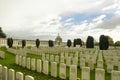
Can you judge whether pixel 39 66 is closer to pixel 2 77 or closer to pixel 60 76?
pixel 60 76

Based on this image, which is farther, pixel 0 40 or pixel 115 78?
A: pixel 0 40

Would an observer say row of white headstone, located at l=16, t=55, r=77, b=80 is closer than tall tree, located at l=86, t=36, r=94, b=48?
Yes

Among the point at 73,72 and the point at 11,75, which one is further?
the point at 73,72

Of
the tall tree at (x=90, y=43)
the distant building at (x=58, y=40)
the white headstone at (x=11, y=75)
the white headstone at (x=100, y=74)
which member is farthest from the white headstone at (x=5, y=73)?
the distant building at (x=58, y=40)

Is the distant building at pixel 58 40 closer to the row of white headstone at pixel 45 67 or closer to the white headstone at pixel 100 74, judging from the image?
the row of white headstone at pixel 45 67

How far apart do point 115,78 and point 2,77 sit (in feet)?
14.3

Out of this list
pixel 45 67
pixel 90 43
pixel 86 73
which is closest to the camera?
pixel 86 73

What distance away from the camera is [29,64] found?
1551cm

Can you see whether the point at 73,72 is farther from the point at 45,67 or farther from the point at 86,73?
the point at 45,67

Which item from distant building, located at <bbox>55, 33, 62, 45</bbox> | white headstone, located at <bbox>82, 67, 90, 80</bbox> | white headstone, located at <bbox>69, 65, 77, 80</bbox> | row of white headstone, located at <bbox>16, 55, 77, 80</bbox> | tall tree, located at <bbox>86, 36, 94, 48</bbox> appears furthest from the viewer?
distant building, located at <bbox>55, 33, 62, 45</bbox>

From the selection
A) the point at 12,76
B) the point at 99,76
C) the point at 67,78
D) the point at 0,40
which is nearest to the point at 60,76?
the point at 67,78

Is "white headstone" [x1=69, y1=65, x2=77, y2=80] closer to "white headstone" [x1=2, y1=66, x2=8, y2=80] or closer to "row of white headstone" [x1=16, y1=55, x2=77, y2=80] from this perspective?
"row of white headstone" [x1=16, y1=55, x2=77, y2=80]


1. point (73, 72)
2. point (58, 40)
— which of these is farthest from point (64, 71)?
point (58, 40)

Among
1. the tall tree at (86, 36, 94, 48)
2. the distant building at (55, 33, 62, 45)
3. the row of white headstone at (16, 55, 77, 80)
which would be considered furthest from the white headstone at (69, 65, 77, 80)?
the distant building at (55, 33, 62, 45)
